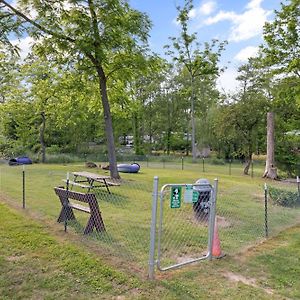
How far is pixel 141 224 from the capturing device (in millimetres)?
6789

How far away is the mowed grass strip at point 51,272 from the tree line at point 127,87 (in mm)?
5286

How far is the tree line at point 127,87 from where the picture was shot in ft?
39.7

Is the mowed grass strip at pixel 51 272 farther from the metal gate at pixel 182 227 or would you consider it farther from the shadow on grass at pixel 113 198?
the shadow on grass at pixel 113 198

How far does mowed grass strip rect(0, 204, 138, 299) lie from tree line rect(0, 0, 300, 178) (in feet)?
17.3

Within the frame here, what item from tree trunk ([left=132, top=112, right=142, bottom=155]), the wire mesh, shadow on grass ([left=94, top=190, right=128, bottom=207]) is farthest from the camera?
tree trunk ([left=132, top=112, right=142, bottom=155])

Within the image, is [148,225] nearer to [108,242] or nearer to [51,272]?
[108,242]

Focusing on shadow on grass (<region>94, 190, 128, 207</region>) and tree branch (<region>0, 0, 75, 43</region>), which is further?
tree branch (<region>0, 0, 75, 43</region>)

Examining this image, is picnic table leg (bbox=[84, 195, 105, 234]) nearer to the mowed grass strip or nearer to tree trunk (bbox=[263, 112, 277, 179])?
the mowed grass strip

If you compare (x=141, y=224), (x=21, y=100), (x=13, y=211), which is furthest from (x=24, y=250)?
(x=21, y=100)

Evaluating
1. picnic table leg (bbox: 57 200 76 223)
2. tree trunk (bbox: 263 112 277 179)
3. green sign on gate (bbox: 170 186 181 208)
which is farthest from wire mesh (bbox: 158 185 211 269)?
tree trunk (bbox: 263 112 277 179)

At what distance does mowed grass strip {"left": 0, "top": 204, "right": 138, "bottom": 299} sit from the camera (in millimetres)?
3777

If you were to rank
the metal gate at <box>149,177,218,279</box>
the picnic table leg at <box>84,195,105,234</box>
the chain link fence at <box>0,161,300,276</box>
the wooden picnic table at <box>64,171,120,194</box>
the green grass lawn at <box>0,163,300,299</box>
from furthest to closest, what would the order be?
the wooden picnic table at <box>64,171,120,194</box>
the picnic table leg at <box>84,195,105,234</box>
the chain link fence at <box>0,161,300,276</box>
the green grass lawn at <box>0,163,300,299</box>
the metal gate at <box>149,177,218,279</box>

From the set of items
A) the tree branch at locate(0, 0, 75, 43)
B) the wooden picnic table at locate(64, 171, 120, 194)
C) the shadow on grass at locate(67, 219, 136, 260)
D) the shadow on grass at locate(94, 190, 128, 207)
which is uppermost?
the tree branch at locate(0, 0, 75, 43)

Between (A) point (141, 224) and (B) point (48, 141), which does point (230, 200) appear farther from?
(B) point (48, 141)
